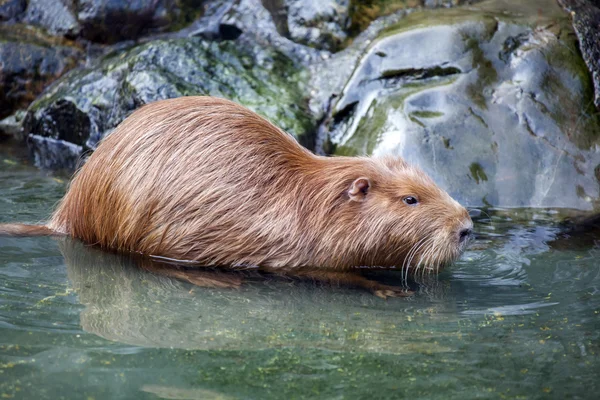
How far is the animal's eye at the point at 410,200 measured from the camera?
170 inches

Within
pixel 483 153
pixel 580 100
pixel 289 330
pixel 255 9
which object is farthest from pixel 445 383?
pixel 255 9

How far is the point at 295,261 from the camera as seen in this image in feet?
14.1

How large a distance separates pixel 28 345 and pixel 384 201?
2173 millimetres

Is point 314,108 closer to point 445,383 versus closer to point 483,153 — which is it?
point 483,153

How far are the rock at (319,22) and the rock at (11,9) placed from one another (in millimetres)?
2781

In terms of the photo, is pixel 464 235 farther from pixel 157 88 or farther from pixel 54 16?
pixel 54 16

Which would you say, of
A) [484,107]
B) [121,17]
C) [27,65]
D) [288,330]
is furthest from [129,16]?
[288,330]

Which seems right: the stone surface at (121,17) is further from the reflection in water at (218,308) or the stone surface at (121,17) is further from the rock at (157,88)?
the reflection in water at (218,308)

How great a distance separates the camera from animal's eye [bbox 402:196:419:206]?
4324 millimetres

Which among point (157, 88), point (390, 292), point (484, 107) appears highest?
point (157, 88)

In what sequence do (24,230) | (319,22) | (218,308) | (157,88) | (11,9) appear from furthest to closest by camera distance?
(11,9)
(319,22)
(157,88)
(24,230)
(218,308)

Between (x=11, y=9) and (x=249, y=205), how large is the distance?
4.72 metres

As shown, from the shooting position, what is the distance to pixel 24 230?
4.60m

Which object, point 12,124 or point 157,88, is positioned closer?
point 157,88
